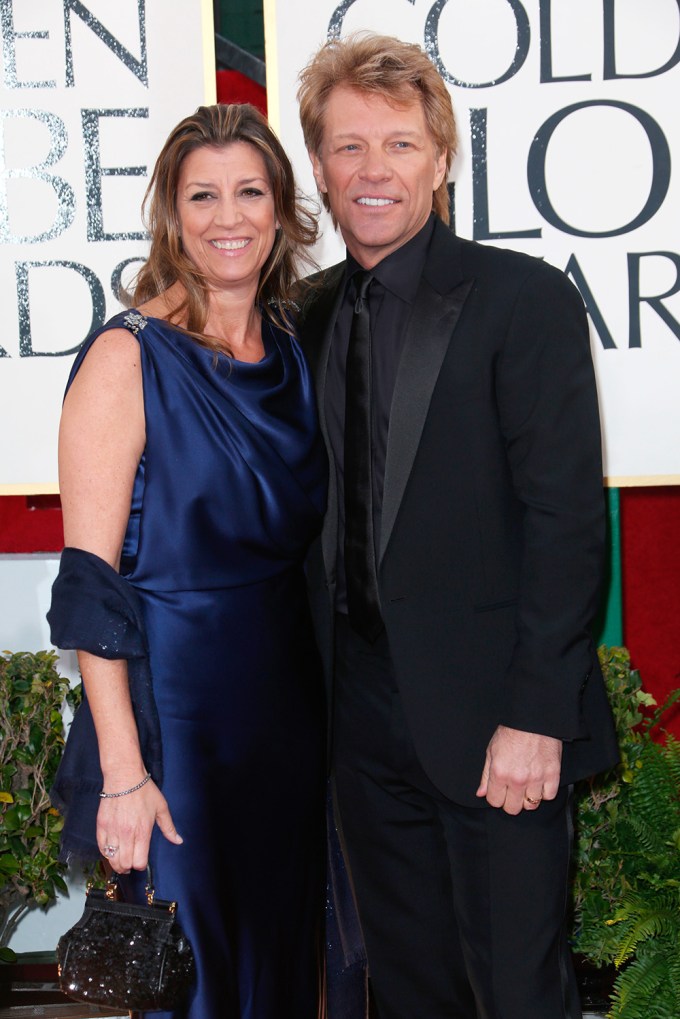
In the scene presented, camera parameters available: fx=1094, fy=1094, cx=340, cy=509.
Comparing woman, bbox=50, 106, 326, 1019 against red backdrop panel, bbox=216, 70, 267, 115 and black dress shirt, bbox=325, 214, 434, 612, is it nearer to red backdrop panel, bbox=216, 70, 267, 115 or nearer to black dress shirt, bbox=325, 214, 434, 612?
black dress shirt, bbox=325, 214, 434, 612

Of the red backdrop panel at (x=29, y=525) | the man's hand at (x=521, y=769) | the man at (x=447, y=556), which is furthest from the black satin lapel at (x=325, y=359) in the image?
the red backdrop panel at (x=29, y=525)

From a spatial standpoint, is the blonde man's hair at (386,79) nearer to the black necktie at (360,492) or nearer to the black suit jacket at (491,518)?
the black suit jacket at (491,518)

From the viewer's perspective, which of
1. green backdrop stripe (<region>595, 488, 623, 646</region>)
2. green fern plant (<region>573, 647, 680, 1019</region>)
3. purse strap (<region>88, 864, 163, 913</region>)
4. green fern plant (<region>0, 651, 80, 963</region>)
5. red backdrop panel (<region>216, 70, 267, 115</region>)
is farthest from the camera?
green backdrop stripe (<region>595, 488, 623, 646</region>)

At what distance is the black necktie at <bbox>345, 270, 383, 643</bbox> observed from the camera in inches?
76.8

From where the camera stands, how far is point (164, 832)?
1.83 metres

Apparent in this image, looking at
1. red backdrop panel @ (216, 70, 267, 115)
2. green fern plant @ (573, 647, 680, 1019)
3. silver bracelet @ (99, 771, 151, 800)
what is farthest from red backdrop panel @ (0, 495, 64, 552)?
green fern plant @ (573, 647, 680, 1019)

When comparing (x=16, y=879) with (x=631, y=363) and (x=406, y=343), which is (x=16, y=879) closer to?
(x=406, y=343)

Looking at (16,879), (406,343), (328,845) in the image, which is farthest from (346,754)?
(16,879)

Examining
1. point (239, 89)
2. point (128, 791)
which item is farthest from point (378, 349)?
point (239, 89)

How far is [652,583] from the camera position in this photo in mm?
3273

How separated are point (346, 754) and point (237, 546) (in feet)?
1.72

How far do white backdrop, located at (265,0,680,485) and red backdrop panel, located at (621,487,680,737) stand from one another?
0.41 meters

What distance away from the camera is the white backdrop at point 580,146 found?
2.75 m

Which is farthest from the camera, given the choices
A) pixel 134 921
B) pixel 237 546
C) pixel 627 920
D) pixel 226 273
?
pixel 627 920
